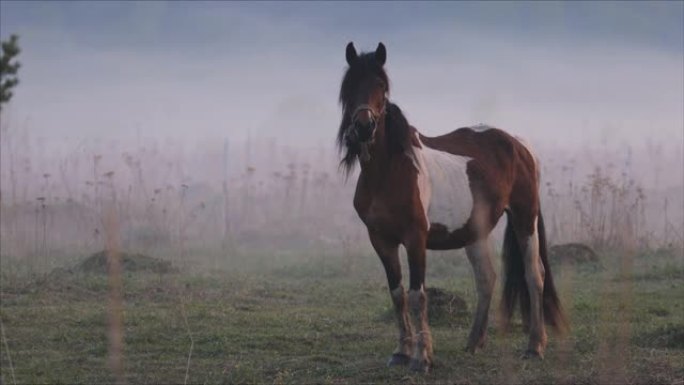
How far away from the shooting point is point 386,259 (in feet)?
21.5

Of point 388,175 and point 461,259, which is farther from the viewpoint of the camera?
point 461,259

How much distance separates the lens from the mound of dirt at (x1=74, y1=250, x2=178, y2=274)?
12.8 metres

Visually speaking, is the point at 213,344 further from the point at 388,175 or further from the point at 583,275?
the point at 583,275

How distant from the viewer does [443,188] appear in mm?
6848

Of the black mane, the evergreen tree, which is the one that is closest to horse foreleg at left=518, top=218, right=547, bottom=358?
the black mane

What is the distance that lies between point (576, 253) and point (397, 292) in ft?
25.2

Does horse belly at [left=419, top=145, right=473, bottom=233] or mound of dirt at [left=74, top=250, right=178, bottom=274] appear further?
mound of dirt at [left=74, top=250, right=178, bottom=274]

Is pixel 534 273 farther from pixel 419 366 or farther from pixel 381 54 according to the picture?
pixel 381 54

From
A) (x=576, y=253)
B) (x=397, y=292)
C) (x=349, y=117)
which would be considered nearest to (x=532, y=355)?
(x=397, y=292)

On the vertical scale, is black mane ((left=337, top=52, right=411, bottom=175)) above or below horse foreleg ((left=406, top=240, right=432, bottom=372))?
above

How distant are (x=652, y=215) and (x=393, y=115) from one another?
1684 centimetres

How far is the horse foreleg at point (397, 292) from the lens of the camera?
6539 mm

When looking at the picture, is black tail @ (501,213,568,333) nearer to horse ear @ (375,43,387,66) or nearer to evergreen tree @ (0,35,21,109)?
horse ear @ (375,43,387,66)

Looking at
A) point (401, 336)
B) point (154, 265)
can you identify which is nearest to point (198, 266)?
point (154, 265)
